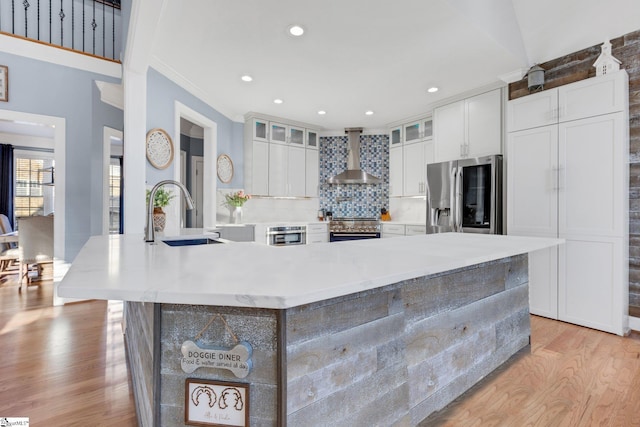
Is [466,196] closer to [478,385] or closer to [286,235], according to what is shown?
[478,385]

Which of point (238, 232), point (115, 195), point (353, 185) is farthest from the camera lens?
point (115, 195)

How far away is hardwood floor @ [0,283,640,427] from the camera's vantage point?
1.59 meters

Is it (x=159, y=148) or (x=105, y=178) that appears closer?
(x=159, y=148)

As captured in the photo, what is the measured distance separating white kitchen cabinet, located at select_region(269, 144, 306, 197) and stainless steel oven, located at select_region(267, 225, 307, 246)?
0.60 m

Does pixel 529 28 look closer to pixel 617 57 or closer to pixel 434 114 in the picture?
pixel 617 57

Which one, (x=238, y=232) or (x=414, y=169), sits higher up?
(x=414, y=169)

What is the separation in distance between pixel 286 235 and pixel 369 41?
3070mm

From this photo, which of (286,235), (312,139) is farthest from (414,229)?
(312,139)

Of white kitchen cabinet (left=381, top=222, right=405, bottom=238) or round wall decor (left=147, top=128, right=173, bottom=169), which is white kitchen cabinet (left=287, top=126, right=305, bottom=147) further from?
round wall decor (left=147, top=128, right=173, bottom=169)

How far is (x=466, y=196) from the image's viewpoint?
150 inches

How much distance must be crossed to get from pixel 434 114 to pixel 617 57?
6.35 ft

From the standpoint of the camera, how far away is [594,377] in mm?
1984

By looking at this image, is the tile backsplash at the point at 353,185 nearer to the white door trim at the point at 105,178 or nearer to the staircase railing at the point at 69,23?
Answer: the white door trim at the point at 105,178

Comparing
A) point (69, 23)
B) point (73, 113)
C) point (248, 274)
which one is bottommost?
point (248, 274)
